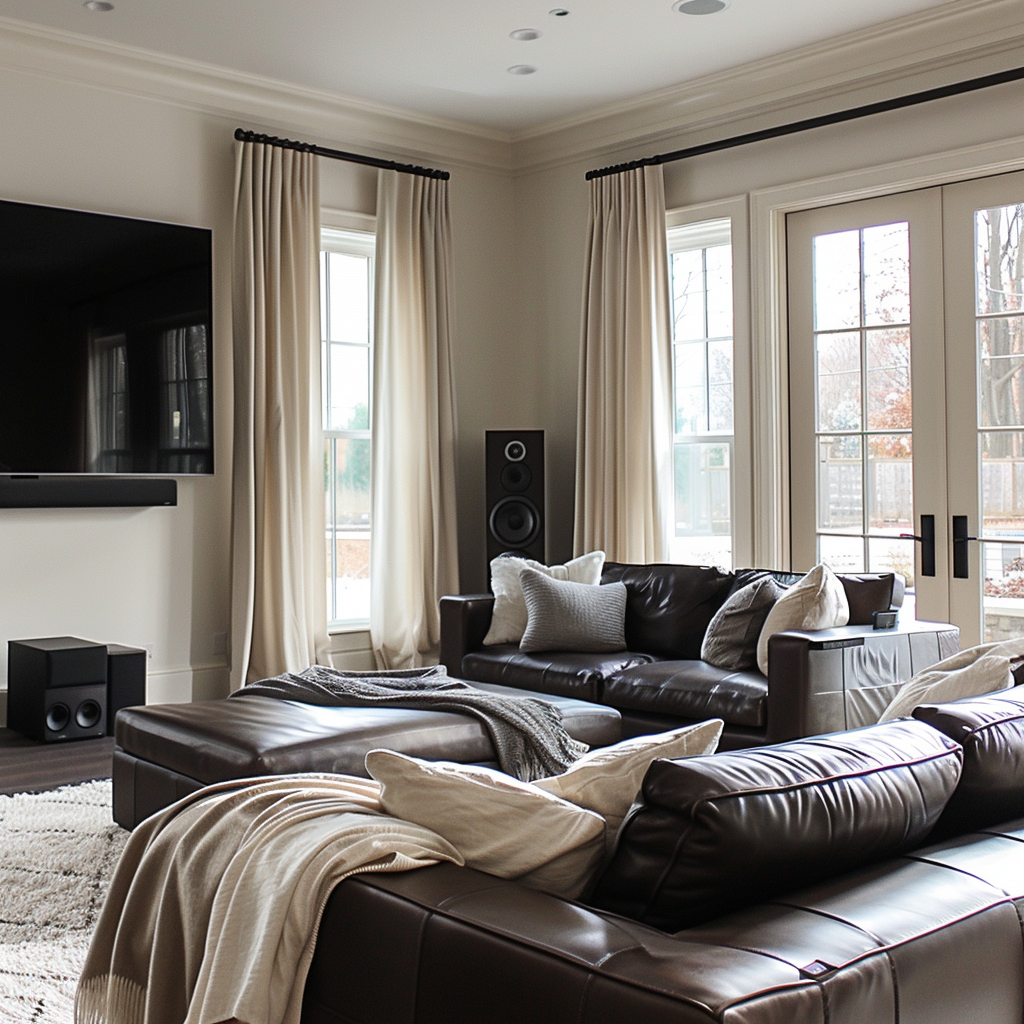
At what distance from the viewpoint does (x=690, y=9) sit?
4871 millimetres

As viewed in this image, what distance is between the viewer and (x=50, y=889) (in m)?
3.02

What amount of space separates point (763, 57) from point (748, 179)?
1.94 ft

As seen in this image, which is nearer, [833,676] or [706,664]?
[833,676]

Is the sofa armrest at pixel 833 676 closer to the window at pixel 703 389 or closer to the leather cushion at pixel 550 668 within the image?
the leather cushion at pixel 550 668

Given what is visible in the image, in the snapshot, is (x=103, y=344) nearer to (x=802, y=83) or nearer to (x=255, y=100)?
(x=255, y=100)

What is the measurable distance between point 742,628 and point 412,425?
264 cm

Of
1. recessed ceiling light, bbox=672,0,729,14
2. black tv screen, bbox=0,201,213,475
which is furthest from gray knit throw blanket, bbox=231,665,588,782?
recessed ceiling light, bbox=672,0,729,14

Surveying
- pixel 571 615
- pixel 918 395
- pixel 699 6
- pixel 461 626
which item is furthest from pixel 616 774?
pixel 699 6

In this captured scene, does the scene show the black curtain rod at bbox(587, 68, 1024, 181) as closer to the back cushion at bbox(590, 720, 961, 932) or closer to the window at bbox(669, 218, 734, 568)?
the window at bbox(669, 218, 734, 568)

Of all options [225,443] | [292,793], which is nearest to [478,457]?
[225,443]

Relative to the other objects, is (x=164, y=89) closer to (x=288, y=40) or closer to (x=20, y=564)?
(x=288, y=40)

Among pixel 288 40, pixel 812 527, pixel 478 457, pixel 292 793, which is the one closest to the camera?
pixel 292 793

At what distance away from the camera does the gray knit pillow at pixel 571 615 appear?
4.79 metres

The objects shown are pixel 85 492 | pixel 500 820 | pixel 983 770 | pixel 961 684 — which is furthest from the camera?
pixel 85 492
